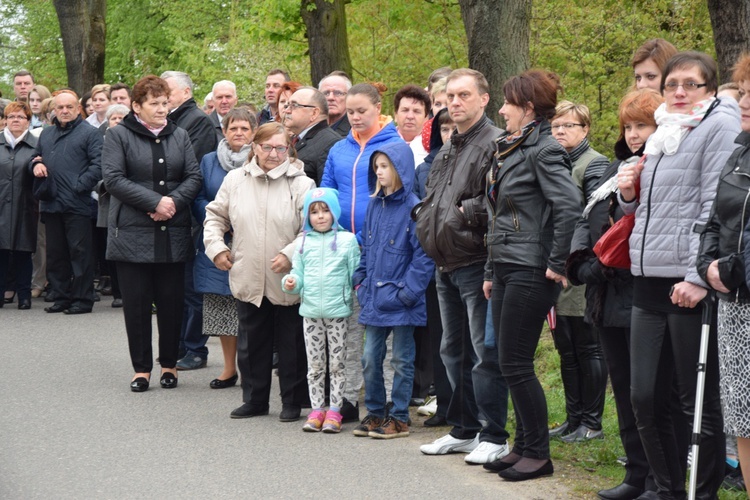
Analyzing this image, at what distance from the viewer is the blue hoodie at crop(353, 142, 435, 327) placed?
801cm

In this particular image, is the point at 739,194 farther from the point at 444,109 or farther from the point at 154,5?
the point at 154,5

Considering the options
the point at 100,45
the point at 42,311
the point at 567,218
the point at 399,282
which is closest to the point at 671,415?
the point at 567,218

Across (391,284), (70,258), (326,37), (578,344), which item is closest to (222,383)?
(391,284)

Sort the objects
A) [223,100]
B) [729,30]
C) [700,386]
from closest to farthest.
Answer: [700,386]
[729,30]
[223,100]

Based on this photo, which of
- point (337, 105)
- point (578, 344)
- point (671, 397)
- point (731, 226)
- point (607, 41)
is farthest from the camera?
point (607, 41)

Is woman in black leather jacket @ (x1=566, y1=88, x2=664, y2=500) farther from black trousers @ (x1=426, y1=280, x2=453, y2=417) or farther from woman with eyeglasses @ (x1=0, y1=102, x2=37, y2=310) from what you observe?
woman with eyeglasses @ (x1=0, y1=102, x2=37, y2=310)

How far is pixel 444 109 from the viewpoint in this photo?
324 inches

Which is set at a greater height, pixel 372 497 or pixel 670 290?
pixel 670 290

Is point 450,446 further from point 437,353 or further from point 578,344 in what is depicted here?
point 578,344

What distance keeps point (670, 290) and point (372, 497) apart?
2.07 m

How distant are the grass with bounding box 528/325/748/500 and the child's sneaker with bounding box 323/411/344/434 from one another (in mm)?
1215

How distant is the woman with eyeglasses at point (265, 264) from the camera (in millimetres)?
8883

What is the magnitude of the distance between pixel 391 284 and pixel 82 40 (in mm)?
17071

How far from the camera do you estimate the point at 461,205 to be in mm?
7328
